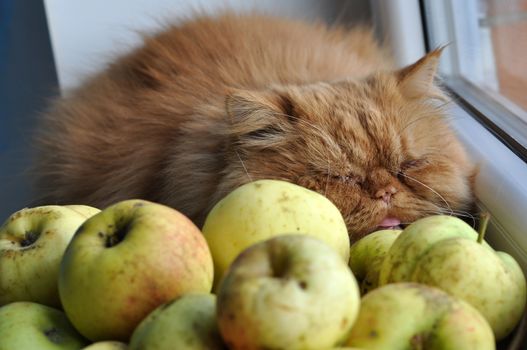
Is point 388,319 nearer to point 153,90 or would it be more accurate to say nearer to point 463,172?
point 463,172

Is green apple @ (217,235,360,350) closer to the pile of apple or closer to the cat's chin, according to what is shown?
the pile of apple

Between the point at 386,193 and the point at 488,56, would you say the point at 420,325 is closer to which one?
the point at 386,193

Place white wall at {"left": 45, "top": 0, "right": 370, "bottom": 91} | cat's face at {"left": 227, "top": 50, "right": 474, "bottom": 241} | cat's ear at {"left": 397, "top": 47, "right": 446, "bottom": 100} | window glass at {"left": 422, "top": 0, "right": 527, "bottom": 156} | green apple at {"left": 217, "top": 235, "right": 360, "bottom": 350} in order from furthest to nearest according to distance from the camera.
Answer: white wall at {"left": 45, "top": 0, "right": 370, "bottom": 91}, window glass at {"left": 422, "top": 0, "right": 527, "bottom": 156}, cat's ear at {"left": 397, "top": 47, "right": 446, "bottom": 100}, cat's face at {"left": 227, "top": 50, "right": 474, "bottom": 241}, green apple at {"left": 217, "top": 235, "right": 360, "bottom": 350}

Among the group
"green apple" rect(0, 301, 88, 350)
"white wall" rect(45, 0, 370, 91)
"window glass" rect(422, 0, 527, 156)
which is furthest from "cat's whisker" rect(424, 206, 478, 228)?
"white wall" rect(45, 0, 370, 91)

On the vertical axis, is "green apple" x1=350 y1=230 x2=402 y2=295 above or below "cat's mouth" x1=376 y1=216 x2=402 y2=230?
above

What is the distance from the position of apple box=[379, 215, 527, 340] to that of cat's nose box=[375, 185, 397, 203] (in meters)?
0.39

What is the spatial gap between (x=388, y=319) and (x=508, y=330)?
0.64ft

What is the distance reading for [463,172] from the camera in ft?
4.38

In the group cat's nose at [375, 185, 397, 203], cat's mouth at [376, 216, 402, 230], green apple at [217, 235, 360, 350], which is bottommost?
cat's mouth at [376, 216, 402, 230]

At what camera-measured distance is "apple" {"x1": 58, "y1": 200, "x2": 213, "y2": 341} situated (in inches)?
27.9

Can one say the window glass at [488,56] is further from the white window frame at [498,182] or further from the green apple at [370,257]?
the green apple at [370,257]

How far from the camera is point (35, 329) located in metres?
0.76

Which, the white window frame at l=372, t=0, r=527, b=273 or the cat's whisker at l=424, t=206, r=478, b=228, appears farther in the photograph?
the cat's whisker at l=424, t=206, r=478, b=228

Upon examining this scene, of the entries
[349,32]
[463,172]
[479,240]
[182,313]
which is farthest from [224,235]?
[349,32]
